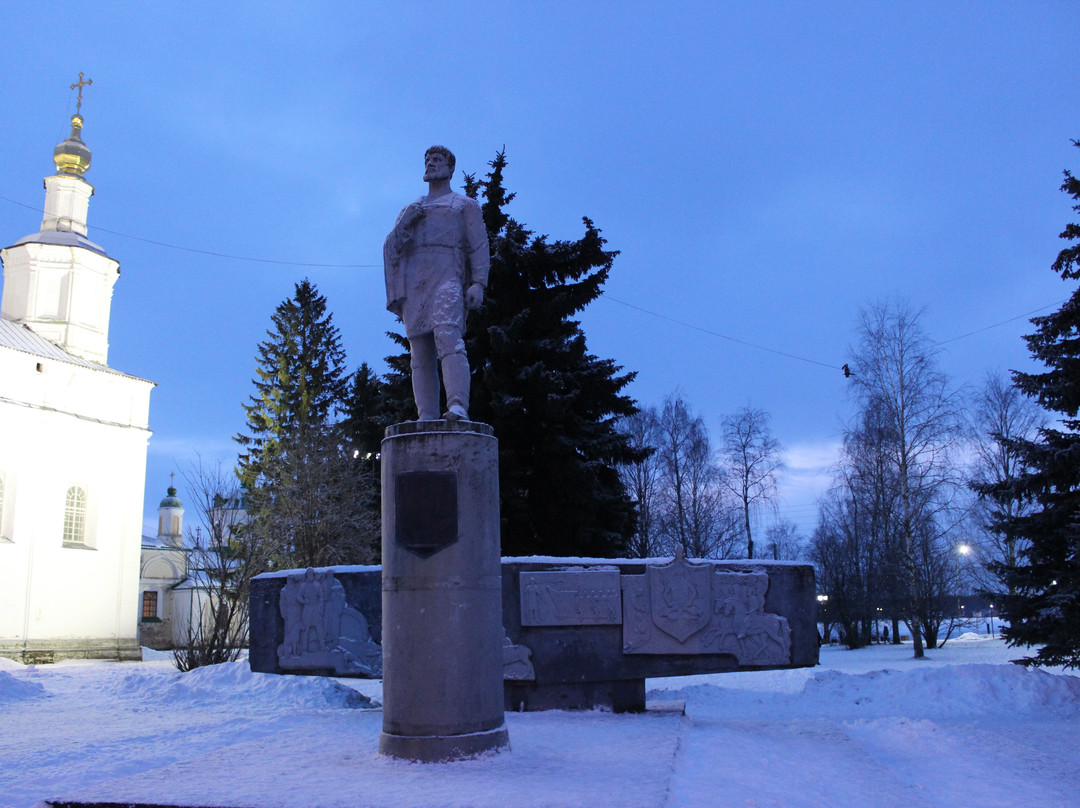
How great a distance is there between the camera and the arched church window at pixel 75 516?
28.5m

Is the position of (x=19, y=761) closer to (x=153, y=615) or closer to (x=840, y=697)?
(x=840, y=697)

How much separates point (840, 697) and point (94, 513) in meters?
26.2

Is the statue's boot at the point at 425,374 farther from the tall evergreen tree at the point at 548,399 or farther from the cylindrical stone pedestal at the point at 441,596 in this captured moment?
the tall evergreen tree at the point at 548,399

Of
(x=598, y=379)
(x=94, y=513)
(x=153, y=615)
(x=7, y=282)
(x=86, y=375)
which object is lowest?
(x=153, y=615)

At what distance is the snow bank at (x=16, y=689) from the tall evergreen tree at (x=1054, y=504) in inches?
552

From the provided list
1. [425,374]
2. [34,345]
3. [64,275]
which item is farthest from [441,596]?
[64,275]

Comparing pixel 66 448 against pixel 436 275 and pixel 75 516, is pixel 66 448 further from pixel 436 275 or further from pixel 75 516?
pixel 436 275

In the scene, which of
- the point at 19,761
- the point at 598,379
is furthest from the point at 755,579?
the point at 598,379

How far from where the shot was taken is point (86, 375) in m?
29.4

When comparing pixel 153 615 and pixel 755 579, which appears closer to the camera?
pixel 755 579

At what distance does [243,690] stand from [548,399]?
7.46 m


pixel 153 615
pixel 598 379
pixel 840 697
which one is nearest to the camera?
pixel 840 697

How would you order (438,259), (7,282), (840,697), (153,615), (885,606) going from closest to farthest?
(438,259)
(840,697)
(885,606)
(7,282)
(153,615)

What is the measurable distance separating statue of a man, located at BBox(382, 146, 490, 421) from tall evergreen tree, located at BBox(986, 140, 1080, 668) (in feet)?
30.0
